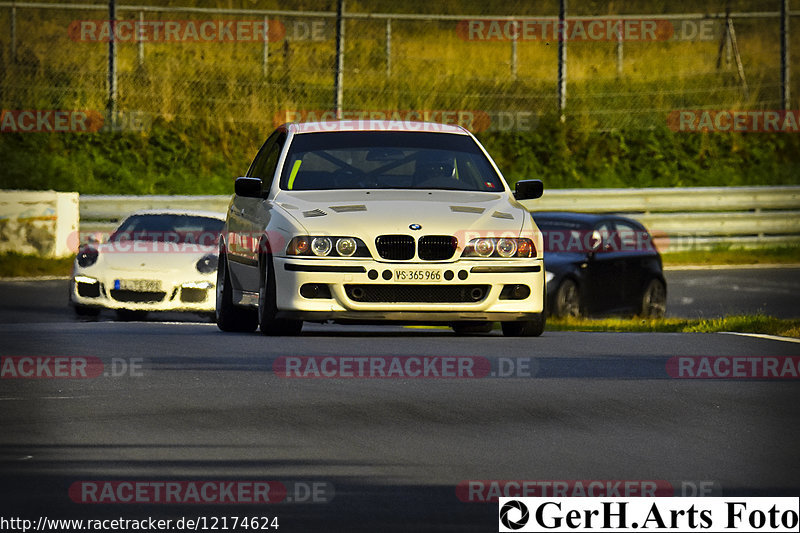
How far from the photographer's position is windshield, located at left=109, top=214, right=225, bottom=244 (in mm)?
20625

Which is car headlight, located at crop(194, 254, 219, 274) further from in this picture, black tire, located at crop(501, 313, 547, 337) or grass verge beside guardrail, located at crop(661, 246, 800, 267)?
grass verge beside guardrail, located at crop(661, 246, 800, 267)

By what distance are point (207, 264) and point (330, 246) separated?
7650 mm

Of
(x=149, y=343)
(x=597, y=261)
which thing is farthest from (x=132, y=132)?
(x=149, y=343)

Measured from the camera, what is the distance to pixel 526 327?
13.1 meters

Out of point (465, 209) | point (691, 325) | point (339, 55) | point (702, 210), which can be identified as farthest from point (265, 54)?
point (465, 209)

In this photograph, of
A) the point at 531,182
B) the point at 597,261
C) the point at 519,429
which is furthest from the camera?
the point at 597,261

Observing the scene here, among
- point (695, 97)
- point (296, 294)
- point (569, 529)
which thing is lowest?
point (569, 529)

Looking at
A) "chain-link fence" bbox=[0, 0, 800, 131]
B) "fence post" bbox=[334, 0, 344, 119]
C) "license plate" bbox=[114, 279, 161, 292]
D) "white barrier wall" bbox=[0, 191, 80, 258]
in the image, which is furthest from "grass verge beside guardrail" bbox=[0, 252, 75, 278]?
"license plate" bbox=[114, 279, 161, 292]

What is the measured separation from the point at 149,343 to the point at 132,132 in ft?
63.5

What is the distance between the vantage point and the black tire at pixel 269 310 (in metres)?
12.5

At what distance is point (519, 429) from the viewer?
10.6 m

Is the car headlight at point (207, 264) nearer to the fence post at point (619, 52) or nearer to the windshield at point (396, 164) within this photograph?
the windshield at point (396, 164)

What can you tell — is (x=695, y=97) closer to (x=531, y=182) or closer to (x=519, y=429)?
(x=531, y=182)

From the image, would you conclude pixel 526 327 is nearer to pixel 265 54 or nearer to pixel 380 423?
pixel 380 423
